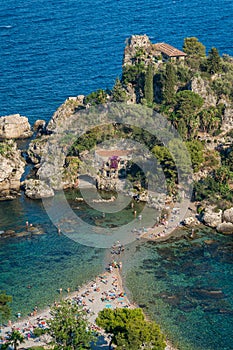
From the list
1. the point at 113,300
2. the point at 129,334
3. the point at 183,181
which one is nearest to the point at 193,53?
the point at 183,181

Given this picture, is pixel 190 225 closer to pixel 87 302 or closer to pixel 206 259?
pixel 206 259

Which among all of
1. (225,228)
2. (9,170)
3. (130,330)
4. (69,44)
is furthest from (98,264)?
(69,44)

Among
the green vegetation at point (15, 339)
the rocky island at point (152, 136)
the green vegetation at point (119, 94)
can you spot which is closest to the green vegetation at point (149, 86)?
the rocky island at point (152, 136)

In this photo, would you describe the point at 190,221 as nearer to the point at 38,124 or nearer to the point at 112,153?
the point at 112,153

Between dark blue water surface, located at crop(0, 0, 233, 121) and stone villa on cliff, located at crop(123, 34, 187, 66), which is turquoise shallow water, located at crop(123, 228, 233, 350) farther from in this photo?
dark blue water surface, located at crop(0, 0, 233, 121)

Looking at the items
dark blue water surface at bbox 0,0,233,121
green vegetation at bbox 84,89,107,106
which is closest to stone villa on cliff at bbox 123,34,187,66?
green vegetation at bbox 84,89,107,106
